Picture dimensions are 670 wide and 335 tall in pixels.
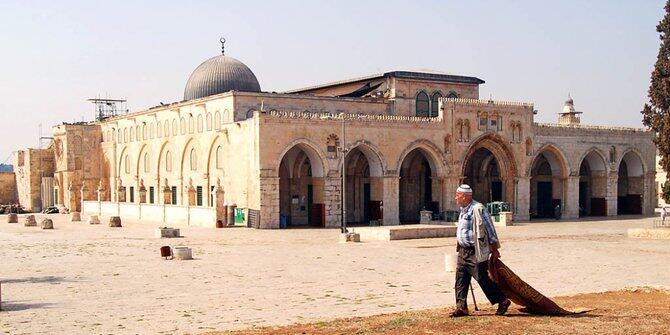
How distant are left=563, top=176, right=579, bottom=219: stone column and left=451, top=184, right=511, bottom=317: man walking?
42.8m

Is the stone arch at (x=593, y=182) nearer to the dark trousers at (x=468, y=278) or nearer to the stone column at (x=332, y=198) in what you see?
the stone column at (x=332, y=198)

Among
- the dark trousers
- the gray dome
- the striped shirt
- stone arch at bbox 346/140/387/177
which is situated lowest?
the dark trousers

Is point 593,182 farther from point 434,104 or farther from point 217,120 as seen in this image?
point 217,120

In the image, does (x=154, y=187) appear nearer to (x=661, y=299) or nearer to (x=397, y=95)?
(x=397, y=95)

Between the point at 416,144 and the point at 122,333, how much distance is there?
34979mm

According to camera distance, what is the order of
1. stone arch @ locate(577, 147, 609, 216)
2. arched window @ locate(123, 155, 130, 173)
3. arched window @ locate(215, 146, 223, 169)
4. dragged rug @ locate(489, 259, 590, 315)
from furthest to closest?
arched window @ locate(123, 155, 130, 173), stone arch @ locate(577, 147, 609, 216), arched window @ locate(215, 146, 223, 169), dragged rug @ locate(489, 259, 590, 315)

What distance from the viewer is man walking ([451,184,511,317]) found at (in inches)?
446

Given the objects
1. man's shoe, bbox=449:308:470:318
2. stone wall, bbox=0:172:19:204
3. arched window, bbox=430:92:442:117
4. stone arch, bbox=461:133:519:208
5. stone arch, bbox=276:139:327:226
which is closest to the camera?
man's shoe, bbox=449:308:470:318

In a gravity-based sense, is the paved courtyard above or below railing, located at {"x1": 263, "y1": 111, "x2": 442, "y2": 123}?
below

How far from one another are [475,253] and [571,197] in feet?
142

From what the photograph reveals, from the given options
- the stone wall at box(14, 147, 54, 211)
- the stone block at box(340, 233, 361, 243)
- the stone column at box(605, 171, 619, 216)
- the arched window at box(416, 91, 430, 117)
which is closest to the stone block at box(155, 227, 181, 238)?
the stone block at box(340, 233, 361, 243)

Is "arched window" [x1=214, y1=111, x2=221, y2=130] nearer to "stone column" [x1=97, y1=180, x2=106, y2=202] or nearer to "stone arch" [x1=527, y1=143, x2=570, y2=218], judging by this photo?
"stone column" [x1=97, y1=180, x2=106, y2=202]

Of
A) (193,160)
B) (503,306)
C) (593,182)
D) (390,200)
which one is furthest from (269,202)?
(503,306)

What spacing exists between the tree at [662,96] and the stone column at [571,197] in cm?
1548
